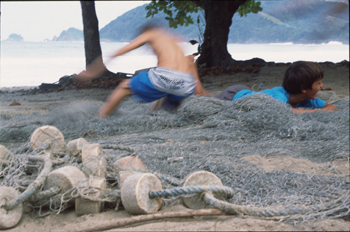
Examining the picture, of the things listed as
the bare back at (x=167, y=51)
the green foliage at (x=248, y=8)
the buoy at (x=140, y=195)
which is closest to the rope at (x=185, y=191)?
the buoy at (x=140, y=195)

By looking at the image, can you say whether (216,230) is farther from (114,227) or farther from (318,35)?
(318,35)

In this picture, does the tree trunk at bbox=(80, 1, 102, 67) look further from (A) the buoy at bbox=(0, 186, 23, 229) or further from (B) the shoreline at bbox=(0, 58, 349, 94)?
(A) the buoy at bbox=(0, 186, 23, 229)

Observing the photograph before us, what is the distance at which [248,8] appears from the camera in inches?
163

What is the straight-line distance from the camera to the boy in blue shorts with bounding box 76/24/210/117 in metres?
3.34

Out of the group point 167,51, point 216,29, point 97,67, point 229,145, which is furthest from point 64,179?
point 216,29

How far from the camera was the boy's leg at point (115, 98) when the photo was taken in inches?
125

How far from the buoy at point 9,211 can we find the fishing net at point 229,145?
10cm

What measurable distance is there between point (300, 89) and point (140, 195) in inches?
112

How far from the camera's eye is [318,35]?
5129 mm

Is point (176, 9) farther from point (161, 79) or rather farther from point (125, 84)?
point (125, 84)

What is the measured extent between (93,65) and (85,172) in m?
1.69

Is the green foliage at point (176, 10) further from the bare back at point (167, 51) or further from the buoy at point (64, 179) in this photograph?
the buoy at point (64, 179)

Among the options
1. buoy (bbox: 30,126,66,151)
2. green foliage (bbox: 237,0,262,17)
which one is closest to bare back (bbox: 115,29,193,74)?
green foliage (bbox: 237,0,262,17)

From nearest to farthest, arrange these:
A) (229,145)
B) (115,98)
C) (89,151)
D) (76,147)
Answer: (89,151) < (76,147) < (229,145) < (115,98)
